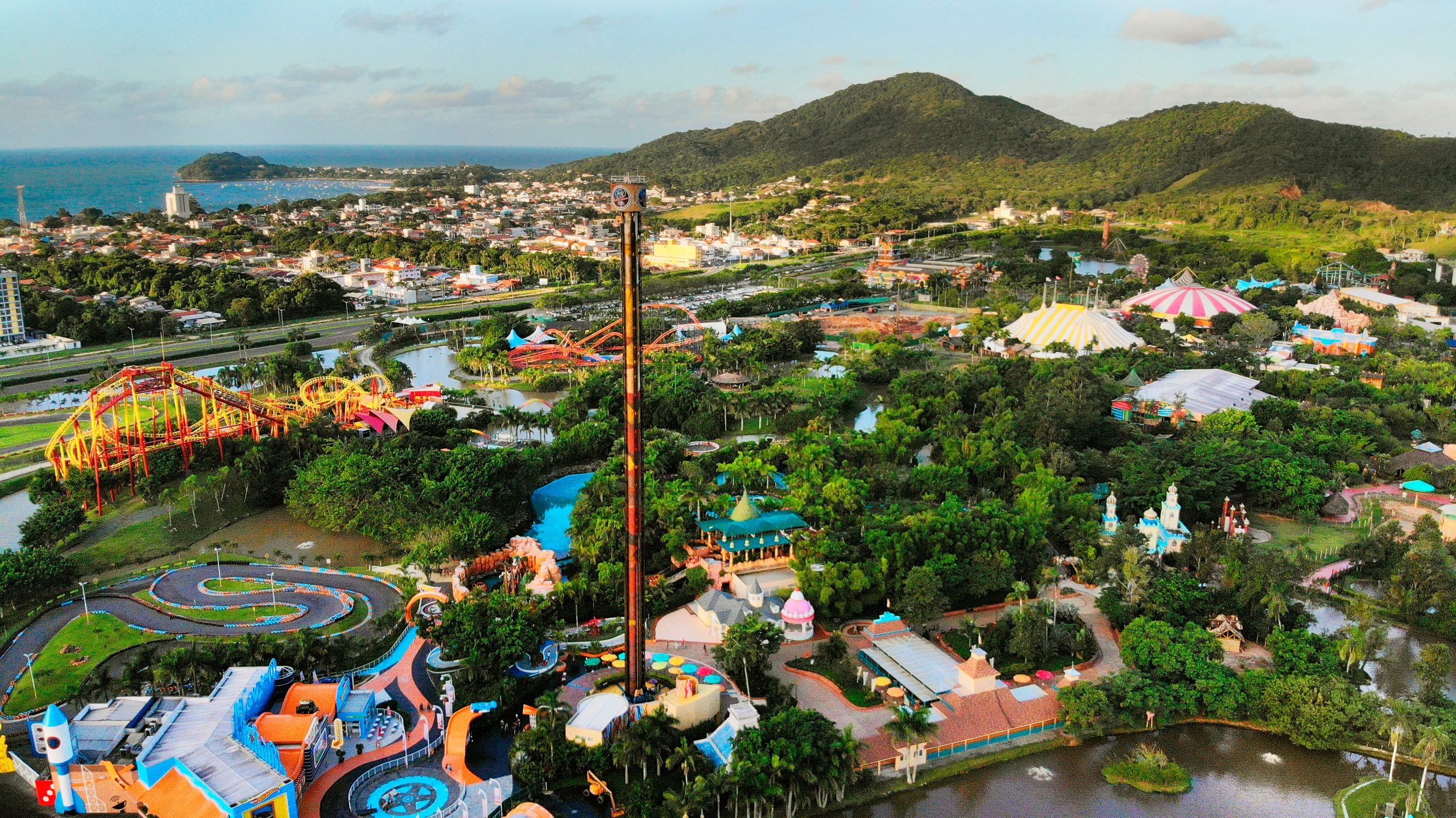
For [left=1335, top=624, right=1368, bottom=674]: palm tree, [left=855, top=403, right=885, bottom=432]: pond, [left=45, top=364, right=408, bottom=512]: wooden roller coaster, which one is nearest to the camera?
[left=1335, top=624, right=1368, bottom=674]: palm tree

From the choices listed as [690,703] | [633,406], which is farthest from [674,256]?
[690,703]

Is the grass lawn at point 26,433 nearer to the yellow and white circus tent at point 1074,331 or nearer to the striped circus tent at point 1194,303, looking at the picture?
the yellow and white circus tent at point 1074,331

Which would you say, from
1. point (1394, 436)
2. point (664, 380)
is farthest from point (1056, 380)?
point (664, 380)

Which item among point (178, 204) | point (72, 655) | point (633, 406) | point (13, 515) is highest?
point (633, 406)

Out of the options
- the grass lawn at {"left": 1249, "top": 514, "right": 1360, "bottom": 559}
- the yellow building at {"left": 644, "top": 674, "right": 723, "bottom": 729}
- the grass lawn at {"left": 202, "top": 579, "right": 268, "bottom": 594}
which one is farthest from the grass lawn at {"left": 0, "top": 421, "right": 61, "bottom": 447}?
the grass lawn at {"left": 1249, "top": 514, "right": 1360, "bottom": 559}

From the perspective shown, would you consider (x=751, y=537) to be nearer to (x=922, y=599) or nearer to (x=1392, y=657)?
(x=922, y=599)

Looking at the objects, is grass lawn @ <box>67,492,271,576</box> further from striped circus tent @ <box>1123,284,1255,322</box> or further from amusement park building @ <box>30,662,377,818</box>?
striped circus tent @ <box>1123,284,1255,322</box>
